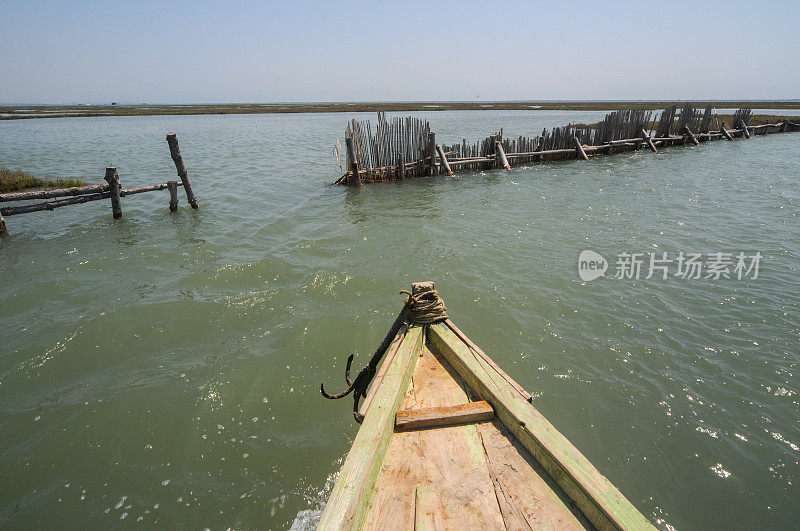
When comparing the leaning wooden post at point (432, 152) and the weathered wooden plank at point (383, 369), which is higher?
the leaning wooden post at point (432, 152)

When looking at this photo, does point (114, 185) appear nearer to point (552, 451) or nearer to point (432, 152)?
point (432, 152)

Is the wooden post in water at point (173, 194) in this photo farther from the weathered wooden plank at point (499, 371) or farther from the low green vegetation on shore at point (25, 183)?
the weathered wooden plank at point (499, 371)

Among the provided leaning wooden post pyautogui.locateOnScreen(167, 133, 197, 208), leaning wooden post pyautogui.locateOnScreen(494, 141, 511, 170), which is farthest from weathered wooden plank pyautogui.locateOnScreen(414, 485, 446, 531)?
leaning wooden post pyautogui.locateOnScreen(494, 141, 511, 170)

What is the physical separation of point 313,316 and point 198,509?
3.39 m

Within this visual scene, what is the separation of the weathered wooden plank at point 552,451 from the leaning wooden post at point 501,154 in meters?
16.4

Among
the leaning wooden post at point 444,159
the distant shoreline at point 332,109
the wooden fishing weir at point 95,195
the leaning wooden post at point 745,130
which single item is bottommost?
the wooden fishing weir at point 95,195

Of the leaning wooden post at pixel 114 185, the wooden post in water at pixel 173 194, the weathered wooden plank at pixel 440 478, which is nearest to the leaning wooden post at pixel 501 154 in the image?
the wooden post in water at pixel 173 194

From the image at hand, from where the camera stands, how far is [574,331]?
5.97 meters

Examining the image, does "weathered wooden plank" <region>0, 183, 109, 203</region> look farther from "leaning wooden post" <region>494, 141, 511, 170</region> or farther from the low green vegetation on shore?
"leaning wooden post" <region>494, 141, 511, 170</region>

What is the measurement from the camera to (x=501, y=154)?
18.1 m

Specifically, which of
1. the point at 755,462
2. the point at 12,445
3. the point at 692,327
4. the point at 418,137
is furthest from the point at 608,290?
the point at 418,137

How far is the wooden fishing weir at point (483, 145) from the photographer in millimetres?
15242

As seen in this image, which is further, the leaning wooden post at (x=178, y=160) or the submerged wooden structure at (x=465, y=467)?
the leaning wooden post at (x=178, y=160)

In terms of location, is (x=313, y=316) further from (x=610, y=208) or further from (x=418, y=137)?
(x=418, y=137)
